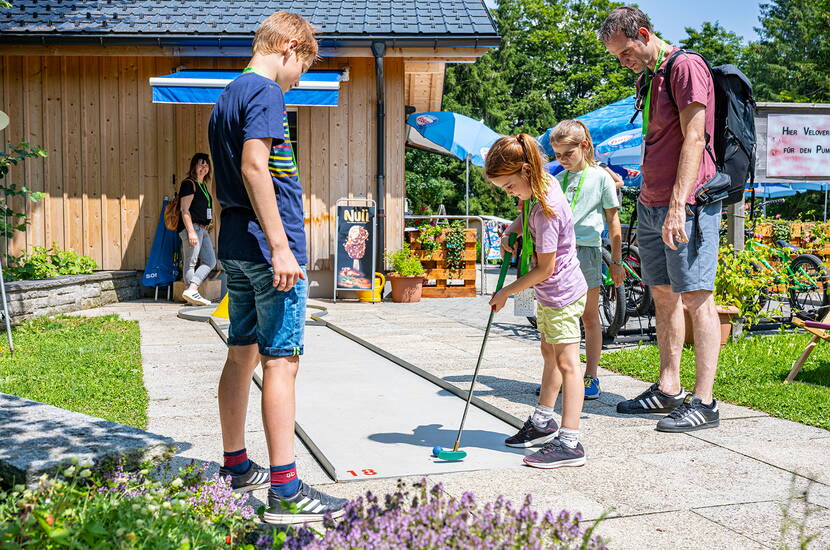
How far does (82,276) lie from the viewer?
31.0 ft

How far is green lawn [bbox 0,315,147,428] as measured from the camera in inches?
177

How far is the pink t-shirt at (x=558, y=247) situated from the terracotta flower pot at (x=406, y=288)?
6721 mm

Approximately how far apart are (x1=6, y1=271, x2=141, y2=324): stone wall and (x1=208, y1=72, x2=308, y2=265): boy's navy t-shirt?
5907 millimetres

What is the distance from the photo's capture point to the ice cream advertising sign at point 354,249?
34.1ft

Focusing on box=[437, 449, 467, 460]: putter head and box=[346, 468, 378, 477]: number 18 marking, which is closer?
box=[346, 468, 378, 477]: number 18 marking

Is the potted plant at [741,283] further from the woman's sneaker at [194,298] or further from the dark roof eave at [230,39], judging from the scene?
the woman's sneaker at [194,298]

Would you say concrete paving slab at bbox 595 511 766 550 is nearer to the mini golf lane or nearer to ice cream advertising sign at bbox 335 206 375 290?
the mini golf lane

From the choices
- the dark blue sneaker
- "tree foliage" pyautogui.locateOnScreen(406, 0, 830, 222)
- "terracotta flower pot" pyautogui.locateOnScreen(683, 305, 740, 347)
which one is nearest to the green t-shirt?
the dark blue sneaker

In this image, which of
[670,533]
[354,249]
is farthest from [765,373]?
[354,249]

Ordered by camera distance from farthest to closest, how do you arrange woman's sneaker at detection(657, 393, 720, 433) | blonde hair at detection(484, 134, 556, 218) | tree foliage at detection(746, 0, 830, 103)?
tree foliage at detection(746, 0, 830, 103) → woman's sneaker at detection(657, 393, 720, 433) → blonde hair at detection(484, 134, 556, 218)

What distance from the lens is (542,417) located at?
379 cm

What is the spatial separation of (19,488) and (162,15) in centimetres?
971

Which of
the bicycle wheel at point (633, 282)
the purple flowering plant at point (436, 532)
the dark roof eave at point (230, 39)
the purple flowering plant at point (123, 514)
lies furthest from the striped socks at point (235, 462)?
the dark roof eave at point (230, 39)

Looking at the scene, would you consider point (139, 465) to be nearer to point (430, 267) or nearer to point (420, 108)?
point (430, 267)
